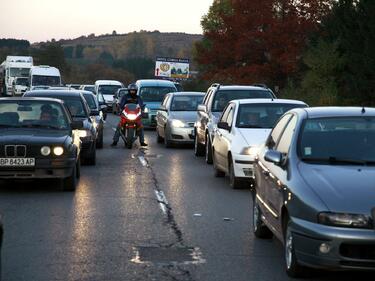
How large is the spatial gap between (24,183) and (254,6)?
107 feet

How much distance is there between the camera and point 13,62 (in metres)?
71.2

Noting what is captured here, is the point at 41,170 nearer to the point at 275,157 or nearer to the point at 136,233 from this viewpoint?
the point at 136,233

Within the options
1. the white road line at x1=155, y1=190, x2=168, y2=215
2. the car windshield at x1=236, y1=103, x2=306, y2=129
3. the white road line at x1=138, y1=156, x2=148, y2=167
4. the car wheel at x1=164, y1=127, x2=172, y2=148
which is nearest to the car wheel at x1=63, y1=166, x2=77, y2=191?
the white road line at x1=155, y1=190, x2=168, y2=215

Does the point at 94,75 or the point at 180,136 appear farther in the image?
the point at 94,75

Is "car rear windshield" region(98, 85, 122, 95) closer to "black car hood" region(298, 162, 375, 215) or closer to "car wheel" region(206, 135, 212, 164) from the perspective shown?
"car wheel" region(206, 135, 212, 164)

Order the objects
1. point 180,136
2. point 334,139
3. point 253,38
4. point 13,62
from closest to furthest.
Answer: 1. point 334,139
2. point 180,136
3. point 253,38
4. point 13,62

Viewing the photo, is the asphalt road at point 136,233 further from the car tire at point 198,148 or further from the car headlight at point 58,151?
the car tire at point 198,148

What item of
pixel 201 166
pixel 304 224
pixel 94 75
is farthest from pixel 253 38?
pixel 94 75

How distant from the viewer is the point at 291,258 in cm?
723

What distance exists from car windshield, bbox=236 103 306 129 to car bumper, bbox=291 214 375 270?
8.11 meters

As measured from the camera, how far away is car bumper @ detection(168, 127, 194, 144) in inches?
907

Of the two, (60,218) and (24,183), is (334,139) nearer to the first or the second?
(60,218)

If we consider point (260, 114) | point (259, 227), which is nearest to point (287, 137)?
point (259, 227)

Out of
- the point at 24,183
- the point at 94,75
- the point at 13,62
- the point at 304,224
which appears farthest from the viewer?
the point at 94,75
